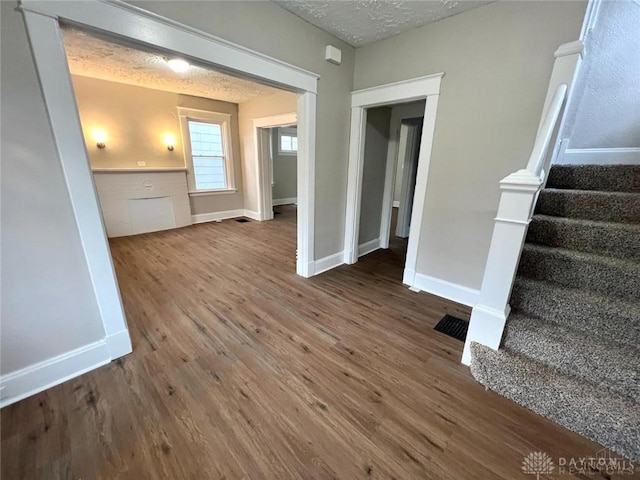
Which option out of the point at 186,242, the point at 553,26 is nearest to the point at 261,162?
the point at 186,242

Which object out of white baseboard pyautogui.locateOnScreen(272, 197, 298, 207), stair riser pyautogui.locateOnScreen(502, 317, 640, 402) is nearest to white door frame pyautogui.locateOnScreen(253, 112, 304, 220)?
white baseboard pyautogui.locateOnScreen(272, 197, 298, 207)

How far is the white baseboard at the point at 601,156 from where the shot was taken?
8.47 ft

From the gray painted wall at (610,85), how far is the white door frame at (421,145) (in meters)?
1.68

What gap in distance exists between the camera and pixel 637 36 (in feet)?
8.02

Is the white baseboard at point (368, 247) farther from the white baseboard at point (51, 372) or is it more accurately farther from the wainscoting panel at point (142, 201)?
the wainscoting panel at point (142, 201)

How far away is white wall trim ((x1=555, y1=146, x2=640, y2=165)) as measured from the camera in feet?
8.47

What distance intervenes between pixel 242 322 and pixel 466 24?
322cm

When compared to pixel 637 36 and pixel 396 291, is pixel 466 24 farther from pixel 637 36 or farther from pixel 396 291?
pixel 396 291

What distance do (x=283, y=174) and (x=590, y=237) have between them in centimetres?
726

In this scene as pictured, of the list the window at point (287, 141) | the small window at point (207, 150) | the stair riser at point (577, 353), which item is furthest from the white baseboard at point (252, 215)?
the stair riser at point (577, 353)

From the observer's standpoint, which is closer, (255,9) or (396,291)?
(255,9)

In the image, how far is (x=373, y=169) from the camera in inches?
139
